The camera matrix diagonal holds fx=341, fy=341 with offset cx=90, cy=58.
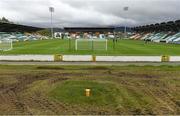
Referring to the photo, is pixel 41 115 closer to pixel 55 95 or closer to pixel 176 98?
pixel 55 95

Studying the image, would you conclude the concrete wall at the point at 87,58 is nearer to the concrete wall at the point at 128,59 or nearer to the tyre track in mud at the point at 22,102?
the concrete wall at the point at 128,59

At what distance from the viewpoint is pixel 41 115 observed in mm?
12469

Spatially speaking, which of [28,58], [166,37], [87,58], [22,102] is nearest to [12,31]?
[166,37]

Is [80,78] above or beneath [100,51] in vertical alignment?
above

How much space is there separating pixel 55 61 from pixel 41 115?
20447mm

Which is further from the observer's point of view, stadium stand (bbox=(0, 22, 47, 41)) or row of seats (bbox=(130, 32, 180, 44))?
stadium stand (bbox=(0, 22, 47, 41))

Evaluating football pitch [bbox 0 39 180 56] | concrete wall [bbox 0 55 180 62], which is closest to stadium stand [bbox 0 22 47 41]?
football pitch [bbox 0 39 180 56]

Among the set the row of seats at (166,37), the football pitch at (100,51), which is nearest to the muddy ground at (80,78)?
the football pitch at (100,51)

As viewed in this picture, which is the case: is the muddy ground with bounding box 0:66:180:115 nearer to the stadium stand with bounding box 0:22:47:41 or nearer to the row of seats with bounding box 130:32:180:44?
the row of seats with bounding box 130:32:180:44

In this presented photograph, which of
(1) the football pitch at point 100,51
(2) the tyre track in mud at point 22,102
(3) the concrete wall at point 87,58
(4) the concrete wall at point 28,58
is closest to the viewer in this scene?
(2) the tyre track in mud at point 22,102

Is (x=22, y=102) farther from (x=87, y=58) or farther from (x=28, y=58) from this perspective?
(x=28, y=58)

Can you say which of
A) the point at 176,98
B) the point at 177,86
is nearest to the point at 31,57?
the point at 177,86

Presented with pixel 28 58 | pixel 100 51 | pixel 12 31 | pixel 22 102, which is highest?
pixel 12 31

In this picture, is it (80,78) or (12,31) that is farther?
(12,31)
